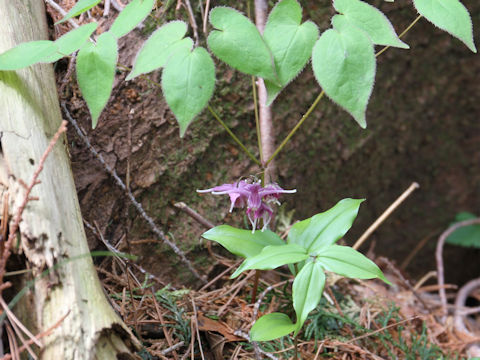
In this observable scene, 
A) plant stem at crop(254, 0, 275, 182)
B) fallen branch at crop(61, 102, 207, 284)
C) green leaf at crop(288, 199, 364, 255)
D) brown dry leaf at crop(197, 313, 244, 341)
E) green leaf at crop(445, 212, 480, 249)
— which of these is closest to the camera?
green leaf at crop(288, 199, 364, 255)

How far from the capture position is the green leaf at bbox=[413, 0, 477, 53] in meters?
1.15

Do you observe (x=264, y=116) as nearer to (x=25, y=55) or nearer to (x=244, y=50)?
(x=244, y=50)

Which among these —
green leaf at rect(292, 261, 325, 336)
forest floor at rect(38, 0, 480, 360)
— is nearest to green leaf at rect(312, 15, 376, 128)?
green leaf at rect(292, 261, 325, 336)

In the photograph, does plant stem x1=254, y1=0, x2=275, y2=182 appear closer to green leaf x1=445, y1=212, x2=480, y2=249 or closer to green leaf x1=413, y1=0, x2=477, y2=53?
green leaf x1=413, y1=0, x2=477, y2=53

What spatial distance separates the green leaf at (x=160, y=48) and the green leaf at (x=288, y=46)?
0.21 meters

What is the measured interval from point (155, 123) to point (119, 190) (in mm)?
254

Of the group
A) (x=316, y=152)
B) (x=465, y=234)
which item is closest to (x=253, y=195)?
(x=316, y=152)

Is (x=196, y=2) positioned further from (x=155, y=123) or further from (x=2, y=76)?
(x=2, y=76)

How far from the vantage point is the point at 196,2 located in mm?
1594

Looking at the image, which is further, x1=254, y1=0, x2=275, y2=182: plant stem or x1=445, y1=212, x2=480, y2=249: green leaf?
x1=445, y1=212, x2=480, y2=249: green leaf

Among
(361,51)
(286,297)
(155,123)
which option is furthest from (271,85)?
(286,297)

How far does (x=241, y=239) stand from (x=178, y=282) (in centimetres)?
51

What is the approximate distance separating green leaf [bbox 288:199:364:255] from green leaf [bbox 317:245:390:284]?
0.17 feet

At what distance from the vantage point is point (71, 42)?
1104mm
